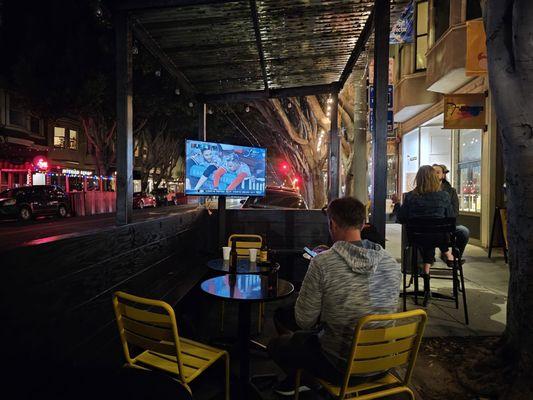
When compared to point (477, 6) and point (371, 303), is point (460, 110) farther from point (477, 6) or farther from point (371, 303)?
point (371, 303)

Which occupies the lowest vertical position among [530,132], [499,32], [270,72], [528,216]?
[528,216]

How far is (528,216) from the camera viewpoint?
3.32 metres

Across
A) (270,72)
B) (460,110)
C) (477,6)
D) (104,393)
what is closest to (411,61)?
(477,6)

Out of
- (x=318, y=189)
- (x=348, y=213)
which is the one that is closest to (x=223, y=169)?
(x=348, y=213)

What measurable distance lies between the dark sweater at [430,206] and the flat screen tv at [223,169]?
2842 mm

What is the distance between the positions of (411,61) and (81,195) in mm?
18126

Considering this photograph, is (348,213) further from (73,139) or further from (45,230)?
(73,139)

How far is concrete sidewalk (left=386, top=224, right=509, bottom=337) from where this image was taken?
4867 millimetres

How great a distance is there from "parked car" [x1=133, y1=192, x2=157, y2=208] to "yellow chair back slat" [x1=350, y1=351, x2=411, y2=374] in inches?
1104

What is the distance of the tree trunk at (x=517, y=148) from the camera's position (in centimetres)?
324

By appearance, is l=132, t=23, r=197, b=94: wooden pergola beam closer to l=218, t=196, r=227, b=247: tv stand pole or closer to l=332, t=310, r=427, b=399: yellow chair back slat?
l=218, t=196, r=227, b=247: tv stand pole

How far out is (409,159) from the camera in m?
18.9

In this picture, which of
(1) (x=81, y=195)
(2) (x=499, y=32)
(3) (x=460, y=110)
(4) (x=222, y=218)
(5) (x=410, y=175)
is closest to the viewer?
(2) (x=499, y=32)

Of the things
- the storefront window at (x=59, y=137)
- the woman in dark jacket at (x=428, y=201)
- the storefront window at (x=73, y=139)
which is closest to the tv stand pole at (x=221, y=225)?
the woman in dark jacket at (x=428, y=201)
